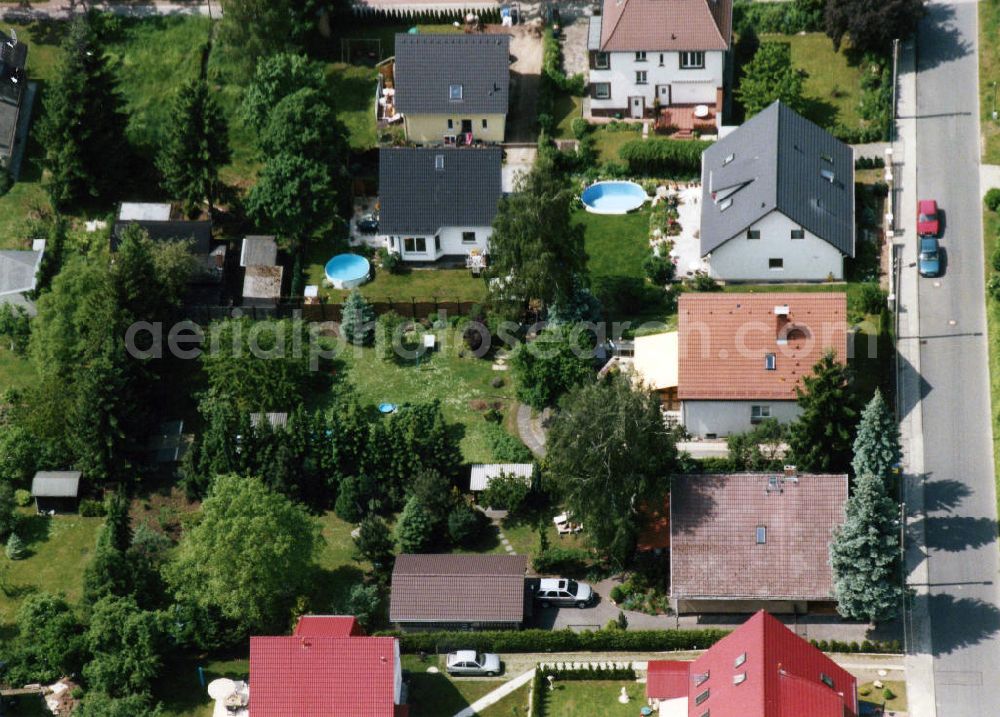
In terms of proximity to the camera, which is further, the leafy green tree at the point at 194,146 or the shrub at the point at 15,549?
the leafy green tree at the point at 194,146

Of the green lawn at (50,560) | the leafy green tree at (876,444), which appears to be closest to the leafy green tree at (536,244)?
the leafy green tree at (876,444)

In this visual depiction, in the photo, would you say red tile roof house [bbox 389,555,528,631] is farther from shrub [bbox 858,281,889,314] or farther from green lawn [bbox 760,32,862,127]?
green lawn [bbox 760,32,862,127]

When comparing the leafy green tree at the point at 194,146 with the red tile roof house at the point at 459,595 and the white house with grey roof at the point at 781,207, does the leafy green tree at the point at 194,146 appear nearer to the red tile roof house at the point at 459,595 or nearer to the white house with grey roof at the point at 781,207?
the white house with grey roof at the point at 781,207

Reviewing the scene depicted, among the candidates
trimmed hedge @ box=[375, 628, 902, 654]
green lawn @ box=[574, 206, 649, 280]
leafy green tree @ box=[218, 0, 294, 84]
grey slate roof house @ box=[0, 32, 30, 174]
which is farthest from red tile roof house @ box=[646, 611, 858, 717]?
grey slate roof house @ box=[0, 32, 30, 174]

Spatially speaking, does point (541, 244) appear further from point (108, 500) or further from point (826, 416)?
point (108, 500)

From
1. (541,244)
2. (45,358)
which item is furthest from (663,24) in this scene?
(45,358)

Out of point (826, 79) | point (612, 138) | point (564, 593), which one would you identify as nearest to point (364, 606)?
point (564, 593)

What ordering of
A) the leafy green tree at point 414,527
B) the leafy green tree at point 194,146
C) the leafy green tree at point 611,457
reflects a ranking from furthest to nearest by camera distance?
the leafy green tree at point 194,146 < the leafy green tree at point 414,527 < the leafy green tree at point 611,457
